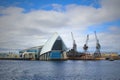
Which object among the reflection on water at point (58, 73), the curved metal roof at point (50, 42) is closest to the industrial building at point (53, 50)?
the curved metal roof at point (50, 42)

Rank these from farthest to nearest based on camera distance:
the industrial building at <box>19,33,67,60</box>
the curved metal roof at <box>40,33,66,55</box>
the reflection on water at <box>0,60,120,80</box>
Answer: the industrial building at <box>19,33,67,60</box>, the curved metal roof at <box>40,33,66,55</box>, the reflection on water at <box>0,60,120,80</box>

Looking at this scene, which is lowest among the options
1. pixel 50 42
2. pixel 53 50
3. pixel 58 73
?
pixel 58 73

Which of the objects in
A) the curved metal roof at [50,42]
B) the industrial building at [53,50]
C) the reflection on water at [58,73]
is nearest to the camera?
the reflection on water at [58,73]

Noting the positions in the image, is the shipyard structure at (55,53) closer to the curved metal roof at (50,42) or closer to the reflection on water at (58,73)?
the curved metal roof at (50,42)

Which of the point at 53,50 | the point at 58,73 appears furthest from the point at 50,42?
the point at 58,73

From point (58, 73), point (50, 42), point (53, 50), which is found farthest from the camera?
point (53, 50)

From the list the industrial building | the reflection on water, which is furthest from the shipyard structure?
the reflection on water

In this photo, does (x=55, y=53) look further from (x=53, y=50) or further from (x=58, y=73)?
(x=58, y=73)

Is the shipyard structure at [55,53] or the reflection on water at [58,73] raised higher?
the shipyard structure at [55,53]

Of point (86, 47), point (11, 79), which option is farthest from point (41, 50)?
point (11, 79)

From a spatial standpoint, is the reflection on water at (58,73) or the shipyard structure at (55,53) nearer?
the reflection on water at (58,73)

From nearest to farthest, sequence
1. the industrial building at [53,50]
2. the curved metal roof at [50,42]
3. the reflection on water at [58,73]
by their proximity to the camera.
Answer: the reflection on water at [58,73] < the curved metal roof at [50,42] < the industrial building at [53,50]

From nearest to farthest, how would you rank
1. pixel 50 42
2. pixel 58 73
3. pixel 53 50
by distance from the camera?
pixel 58 73, pixel 50 42, pixel 53 50

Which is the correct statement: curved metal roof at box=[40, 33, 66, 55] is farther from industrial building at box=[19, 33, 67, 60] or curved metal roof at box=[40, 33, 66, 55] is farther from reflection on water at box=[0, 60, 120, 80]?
reflection on water at box=[0, 60, 120, 80]
